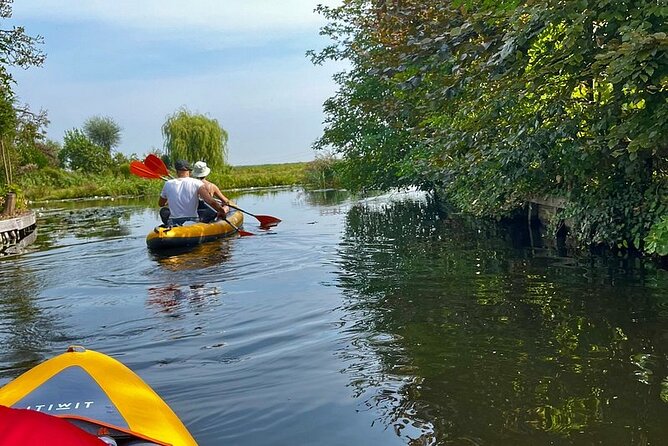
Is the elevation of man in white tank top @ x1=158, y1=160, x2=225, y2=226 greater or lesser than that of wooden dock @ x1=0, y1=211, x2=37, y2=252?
greater

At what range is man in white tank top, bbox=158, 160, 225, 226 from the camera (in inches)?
463

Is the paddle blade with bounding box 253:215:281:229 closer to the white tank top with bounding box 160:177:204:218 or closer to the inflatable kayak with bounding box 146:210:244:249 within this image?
the inflatable kayak with bounding box 146:210:244:249

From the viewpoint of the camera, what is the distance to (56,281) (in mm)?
8969

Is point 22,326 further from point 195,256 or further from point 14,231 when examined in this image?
point 14,231

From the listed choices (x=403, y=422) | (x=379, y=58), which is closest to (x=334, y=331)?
(x=403, y=422)

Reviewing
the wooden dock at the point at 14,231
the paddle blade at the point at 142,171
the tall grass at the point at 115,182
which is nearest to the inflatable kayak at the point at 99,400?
the paddle blade at the point at 142,171

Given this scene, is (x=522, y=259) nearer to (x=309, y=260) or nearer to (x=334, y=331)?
(x=309, y=260)

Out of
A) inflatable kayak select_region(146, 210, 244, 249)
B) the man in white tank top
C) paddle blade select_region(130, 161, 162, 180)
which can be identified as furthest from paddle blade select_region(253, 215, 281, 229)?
the man in white tank top

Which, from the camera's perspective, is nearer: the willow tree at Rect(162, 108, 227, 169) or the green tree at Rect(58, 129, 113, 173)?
the willow tree at Rect(162, 108, 227, 169)

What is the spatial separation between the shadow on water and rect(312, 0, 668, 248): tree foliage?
120 cm

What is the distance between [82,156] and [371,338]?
5174 centimetres

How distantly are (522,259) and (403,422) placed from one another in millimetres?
6534

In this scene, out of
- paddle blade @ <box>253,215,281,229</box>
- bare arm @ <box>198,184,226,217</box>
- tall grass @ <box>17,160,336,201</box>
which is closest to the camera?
bare arm @ <box>198,184,226,217</box>

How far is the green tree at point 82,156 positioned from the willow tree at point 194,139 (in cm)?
828
